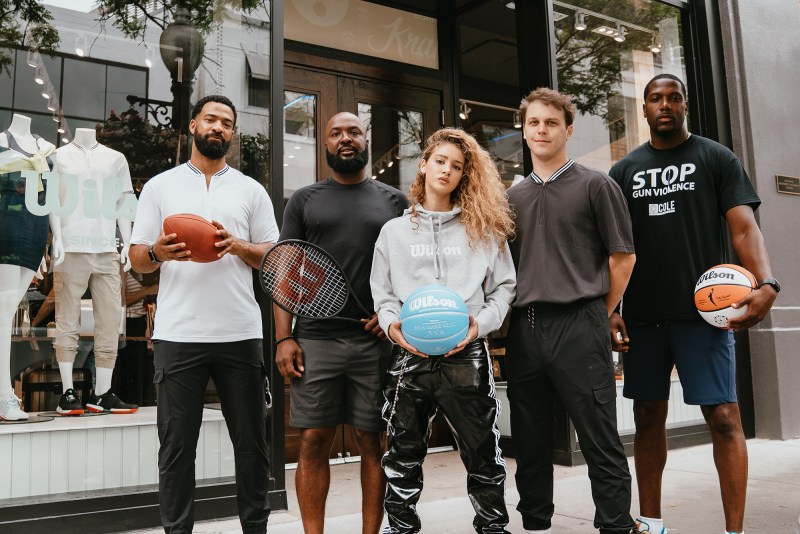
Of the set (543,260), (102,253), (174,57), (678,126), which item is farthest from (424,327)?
(174,57)

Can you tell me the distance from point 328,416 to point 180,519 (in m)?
0.74

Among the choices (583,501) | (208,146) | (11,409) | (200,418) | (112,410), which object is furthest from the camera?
(583,501)

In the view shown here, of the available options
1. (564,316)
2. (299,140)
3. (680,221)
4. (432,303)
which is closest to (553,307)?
(564,316)

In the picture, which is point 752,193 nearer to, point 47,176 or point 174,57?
point 174,57

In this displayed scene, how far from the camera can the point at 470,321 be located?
8.76ft

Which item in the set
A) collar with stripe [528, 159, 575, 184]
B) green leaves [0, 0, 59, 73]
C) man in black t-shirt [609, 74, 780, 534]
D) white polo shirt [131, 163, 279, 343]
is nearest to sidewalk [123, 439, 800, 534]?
man in black t-shirt [609, 74, 780, 534]

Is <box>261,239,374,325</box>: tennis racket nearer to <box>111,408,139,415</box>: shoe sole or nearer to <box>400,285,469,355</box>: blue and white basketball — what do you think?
<box>400,285,469,355</box>: blue and white basketball

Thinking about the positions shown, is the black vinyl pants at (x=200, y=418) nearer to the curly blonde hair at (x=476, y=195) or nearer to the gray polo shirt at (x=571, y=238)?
the curly blonde hair at (x=476, y=195)

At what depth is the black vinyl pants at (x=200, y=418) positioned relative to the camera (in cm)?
280

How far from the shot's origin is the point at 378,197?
321 centimetres

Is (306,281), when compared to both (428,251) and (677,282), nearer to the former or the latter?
(428,251)

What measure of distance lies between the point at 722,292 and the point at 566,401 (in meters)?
0.86


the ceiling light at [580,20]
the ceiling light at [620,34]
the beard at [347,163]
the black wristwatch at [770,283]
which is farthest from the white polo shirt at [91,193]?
the ceiling light at [620,34]

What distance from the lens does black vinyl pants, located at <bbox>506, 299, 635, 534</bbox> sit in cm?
271
